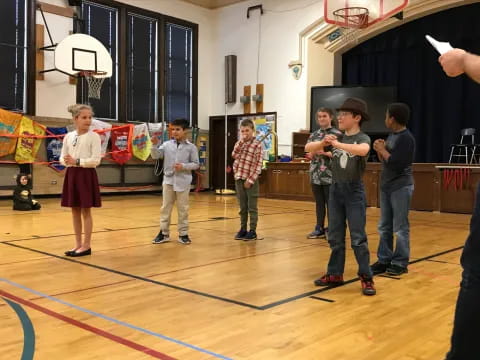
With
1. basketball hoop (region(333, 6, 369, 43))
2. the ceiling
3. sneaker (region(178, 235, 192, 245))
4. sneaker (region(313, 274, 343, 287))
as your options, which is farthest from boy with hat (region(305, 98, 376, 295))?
the ceiling

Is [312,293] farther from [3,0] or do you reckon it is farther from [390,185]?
[3,0]

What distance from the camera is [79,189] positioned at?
173 inches

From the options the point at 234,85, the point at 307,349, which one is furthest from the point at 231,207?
the point at 307,349

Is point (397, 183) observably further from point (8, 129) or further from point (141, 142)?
point (141, 142)

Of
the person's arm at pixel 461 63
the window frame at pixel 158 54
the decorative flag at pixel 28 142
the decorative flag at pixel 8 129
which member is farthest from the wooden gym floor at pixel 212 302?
the window frame at pixel 158 54

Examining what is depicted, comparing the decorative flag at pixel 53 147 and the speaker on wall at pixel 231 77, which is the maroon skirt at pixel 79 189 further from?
the speaker on wall at pixel 231 77

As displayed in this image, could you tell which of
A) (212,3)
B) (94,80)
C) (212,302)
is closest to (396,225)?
(212,302)

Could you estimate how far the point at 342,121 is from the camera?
338cm

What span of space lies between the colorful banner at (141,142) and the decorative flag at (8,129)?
2.75 meters

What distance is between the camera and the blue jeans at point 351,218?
3.36 m

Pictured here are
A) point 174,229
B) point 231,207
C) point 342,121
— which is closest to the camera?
point 342,121

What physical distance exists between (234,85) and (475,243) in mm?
12430

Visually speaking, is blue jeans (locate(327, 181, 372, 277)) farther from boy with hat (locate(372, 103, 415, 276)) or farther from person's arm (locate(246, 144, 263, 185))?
person's arm (locate(246, 144, 263, 185))

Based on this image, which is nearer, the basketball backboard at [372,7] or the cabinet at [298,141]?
the basketball backboard at [372,7]
